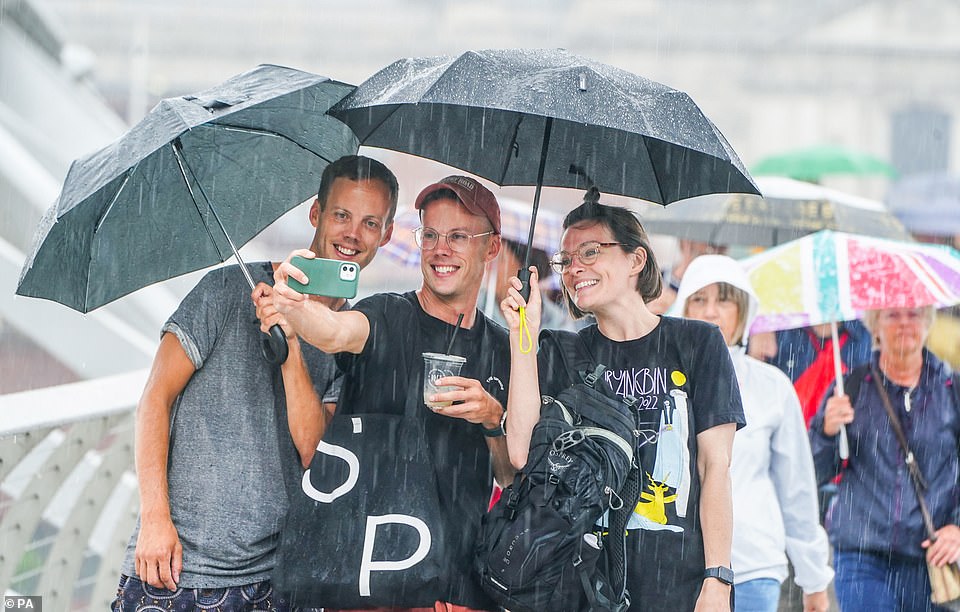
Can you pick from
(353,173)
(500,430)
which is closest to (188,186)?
(353,173)

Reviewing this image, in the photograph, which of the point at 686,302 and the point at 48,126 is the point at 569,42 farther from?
the point at 686,302

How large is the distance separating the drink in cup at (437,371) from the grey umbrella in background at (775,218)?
3227mm

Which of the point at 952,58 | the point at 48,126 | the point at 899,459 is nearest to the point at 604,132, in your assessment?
the point at 899,459

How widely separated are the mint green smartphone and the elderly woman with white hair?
2.79 metres

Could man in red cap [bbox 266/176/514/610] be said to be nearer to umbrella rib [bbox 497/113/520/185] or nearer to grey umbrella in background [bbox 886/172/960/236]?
umbrella rib [bbox 497/113/520/185]

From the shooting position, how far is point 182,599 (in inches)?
126

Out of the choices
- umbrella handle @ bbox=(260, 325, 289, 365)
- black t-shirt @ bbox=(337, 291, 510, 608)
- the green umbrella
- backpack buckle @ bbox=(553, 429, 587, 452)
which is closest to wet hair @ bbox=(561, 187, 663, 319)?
black t-shirt @ bbox=(337, 291, 510, 608)

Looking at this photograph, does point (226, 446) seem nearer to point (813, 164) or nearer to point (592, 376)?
point (592, 376)

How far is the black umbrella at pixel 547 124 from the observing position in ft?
9.89

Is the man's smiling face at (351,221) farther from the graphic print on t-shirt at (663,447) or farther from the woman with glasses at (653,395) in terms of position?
the graphic print on t-shirt at (663,447)

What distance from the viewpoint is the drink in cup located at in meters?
3.04

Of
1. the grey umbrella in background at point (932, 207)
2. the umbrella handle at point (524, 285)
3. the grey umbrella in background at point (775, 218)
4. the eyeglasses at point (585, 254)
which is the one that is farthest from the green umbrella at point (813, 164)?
the umbrella handle at point (524, 285)

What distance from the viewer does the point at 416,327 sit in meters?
3.30

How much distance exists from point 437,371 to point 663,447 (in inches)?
28.2
